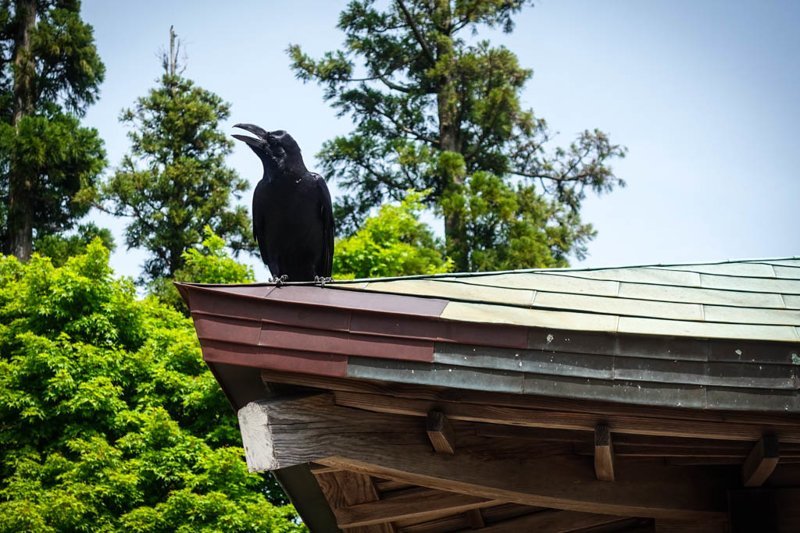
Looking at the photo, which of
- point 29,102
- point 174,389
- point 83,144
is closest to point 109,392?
point 174,389

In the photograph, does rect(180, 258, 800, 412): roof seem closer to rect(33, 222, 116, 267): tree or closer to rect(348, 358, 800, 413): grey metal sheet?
rect(348, 358, 800, 413): grey metal sheet

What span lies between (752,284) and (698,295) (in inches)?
13.0

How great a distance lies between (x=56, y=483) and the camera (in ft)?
48.8

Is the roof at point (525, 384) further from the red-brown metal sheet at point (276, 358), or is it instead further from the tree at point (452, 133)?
the tree at point (452, 133)

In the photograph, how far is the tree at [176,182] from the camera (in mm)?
24719

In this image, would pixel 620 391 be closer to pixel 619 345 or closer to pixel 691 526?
pixel 619 345

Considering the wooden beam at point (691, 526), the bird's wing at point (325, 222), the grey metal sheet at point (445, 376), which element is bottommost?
the wooden beam at point (691, 526)

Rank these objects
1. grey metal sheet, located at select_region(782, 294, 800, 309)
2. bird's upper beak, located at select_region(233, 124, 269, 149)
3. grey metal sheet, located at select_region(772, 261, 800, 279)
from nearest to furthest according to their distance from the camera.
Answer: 1. grey metal sheet, located at select_region(782, 294, 800, 309)
2. grey metal sheet, located at select_region(772, 261, 800, 279)
3. bird's upper beak, located at select_region(233, 124, 269, 149)

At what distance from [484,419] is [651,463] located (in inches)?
28.2

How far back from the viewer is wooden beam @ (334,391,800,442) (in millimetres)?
3252

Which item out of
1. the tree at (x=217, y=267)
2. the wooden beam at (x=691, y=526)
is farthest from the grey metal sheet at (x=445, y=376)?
the tree at (x=217, y=267)

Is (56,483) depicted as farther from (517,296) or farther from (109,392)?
(517,296)

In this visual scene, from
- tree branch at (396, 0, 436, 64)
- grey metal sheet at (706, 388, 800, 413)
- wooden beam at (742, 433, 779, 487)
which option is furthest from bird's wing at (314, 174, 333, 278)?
tree branch at (396, 0, 436, 64)

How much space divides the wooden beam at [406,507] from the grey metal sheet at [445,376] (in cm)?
82
